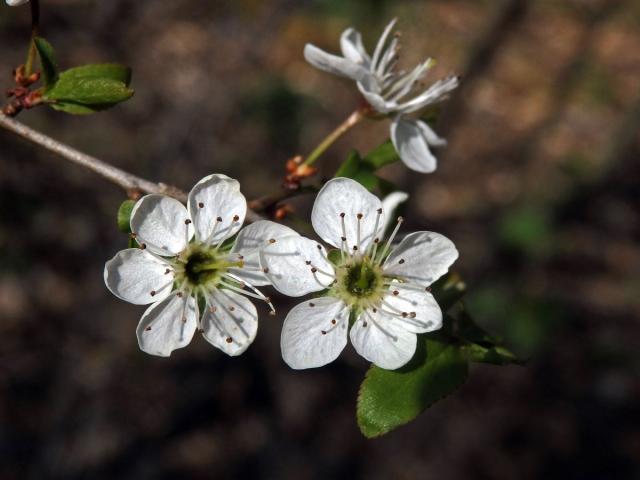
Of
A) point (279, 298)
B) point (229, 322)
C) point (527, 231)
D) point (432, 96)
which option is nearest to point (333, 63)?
point (432, 96)

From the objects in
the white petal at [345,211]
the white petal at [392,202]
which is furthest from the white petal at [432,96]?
the white petal at [345,211]

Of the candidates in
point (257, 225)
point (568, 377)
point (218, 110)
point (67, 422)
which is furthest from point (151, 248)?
point (568, 377)

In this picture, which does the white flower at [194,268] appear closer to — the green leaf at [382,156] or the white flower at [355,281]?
the white flower at [355,281]

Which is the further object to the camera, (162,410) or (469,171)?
(469,171)

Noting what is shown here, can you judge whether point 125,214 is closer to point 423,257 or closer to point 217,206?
point 217,206

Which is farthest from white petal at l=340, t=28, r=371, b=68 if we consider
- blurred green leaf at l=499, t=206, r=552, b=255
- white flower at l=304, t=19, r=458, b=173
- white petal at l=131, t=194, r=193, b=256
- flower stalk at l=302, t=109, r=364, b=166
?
blurred green leaf at l=499, t=206, r=552, b=255

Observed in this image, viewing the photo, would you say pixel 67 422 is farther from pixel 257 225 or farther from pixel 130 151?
pixel 257 225
